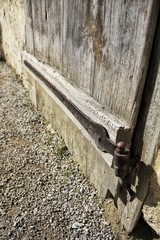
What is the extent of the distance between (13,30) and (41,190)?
1982mm

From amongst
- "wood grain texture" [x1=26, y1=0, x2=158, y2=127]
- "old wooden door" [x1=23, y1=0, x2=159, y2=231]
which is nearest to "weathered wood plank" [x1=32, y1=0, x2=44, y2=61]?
"old wooden door" [x1=23, y1=0, x2=159, y2=231]

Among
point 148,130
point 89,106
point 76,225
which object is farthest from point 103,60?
point 76,225

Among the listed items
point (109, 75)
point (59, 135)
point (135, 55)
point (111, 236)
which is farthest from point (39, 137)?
point (135, 55)

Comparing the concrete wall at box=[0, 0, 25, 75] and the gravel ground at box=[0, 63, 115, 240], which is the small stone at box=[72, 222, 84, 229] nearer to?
the gravel ground at box=[0, 63, 115, 240]

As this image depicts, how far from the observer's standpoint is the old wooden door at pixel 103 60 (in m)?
1.03

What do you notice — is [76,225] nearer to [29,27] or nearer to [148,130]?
[148,130]

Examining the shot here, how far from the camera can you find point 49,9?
1.76 metres

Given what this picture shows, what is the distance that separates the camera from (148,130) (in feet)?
3.75

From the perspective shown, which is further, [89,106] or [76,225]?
[76,225]

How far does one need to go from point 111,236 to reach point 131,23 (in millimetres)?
1168

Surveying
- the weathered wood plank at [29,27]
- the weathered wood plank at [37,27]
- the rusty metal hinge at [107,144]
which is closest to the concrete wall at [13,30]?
the weathered wood plank at [29,27]

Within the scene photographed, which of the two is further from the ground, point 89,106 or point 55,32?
point 55,32

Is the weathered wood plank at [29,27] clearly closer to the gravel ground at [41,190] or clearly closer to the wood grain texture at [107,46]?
the wood grain texture at [107,46]

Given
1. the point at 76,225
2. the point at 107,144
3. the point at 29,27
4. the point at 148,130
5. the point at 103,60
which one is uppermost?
the point at 103,60
